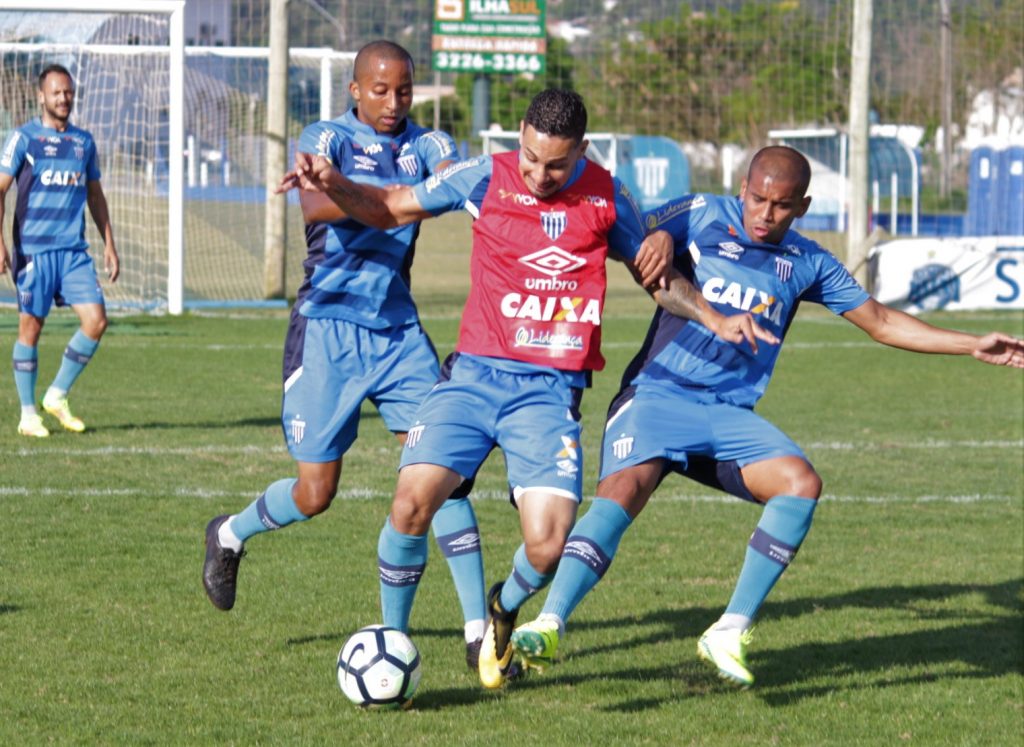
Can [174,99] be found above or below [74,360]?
above

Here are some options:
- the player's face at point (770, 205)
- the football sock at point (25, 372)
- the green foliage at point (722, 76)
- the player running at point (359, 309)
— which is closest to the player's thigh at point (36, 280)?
the football sock at point (25, 372)

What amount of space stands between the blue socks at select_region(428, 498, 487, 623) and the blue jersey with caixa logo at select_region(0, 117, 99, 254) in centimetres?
577

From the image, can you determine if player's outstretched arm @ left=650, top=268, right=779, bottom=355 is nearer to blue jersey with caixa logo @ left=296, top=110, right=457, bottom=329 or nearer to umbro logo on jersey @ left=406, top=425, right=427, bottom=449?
umbro logo on jersey @ left=406, top=425, right=427, bottom=449

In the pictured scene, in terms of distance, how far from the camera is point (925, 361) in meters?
15.8

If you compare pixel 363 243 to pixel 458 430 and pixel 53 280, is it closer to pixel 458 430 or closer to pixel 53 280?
pixel 458 430

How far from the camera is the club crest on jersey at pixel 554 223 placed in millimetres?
5312

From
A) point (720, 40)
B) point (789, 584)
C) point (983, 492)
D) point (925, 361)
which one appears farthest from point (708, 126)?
point (789, 584)

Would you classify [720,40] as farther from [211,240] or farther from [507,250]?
[507,250]

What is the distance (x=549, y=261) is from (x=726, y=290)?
2.64 ft

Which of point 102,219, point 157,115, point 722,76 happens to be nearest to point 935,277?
point 722,76

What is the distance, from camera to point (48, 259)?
10617 millimetres

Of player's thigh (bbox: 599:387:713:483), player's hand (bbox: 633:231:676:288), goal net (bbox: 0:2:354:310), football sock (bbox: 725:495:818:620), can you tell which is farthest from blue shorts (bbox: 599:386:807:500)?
goal net (bbox: 0:2:354:310)

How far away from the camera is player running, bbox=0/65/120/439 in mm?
10570

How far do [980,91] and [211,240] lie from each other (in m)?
17.0
